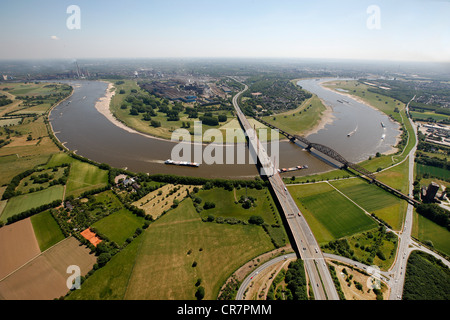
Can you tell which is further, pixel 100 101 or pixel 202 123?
pixel 100 101

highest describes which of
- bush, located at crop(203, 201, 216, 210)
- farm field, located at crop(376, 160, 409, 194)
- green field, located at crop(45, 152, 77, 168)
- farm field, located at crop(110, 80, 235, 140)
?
farm field, located at crop(110, 80, 235, 140)

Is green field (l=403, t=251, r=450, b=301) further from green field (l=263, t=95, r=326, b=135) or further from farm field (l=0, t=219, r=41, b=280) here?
green field (l=263, t=95, r=326, b=135)

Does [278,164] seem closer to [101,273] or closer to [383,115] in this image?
[101,273]

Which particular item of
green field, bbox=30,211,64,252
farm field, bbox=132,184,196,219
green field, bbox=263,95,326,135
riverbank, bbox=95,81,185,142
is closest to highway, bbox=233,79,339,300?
farm field, bbox=132,184,196,219

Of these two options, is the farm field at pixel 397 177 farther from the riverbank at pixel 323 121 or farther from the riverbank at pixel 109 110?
the riverbank at pixel 109 110

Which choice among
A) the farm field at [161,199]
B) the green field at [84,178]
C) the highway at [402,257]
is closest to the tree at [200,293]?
the farm field at [161,199]
